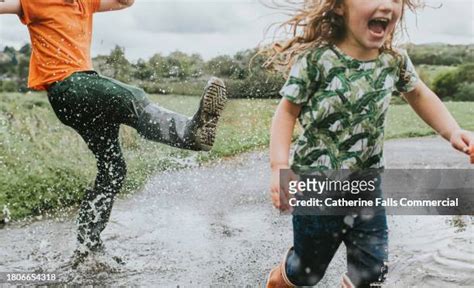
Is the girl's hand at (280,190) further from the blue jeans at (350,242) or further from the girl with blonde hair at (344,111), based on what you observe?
the blue jeans at (350,242)

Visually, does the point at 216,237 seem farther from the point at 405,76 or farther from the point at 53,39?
the point at 405,76

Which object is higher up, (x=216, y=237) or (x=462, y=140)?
(x=462, y=140)

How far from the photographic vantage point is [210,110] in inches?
100

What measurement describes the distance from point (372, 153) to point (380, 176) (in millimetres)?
85

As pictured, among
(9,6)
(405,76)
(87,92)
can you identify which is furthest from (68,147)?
(405,76)

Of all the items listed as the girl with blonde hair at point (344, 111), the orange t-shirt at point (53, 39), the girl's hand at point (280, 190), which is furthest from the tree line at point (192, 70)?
the girl's hand at point (280, 190)

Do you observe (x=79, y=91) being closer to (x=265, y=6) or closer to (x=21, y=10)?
(x=21, y=10)

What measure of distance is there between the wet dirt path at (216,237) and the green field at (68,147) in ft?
0.19

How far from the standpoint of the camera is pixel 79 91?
264 cm

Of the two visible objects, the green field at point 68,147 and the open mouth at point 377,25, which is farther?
the green field at point 68,147

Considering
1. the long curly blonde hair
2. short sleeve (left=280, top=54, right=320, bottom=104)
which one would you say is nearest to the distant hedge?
the long curly blonde hair

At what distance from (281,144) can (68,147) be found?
112cm

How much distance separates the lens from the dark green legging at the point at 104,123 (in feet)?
8.71

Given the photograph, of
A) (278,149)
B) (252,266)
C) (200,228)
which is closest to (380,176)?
(278,149)
